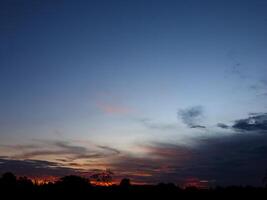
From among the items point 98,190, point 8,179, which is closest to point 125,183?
point 98,190

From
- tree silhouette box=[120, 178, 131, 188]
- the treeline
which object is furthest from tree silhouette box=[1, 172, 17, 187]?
tree silhouette box=[120, 178, 131, 188]

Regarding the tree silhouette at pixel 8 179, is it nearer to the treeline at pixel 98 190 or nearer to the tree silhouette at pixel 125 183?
the treeline at pixel 98 190

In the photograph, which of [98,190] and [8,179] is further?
[8,179]

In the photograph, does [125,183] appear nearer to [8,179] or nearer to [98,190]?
[98,190]

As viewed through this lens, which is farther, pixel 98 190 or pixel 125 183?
pixel 125 183

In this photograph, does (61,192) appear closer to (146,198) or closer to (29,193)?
(29,193)

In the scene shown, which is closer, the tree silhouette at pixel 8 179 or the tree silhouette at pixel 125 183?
the tree silhouette at pixel 8 179

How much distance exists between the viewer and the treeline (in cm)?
6706

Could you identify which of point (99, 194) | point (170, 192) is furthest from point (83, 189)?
point (170, 192)

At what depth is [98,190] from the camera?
2827 inches

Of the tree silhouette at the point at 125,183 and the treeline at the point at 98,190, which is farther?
the tree silhouette at the point at 125,183

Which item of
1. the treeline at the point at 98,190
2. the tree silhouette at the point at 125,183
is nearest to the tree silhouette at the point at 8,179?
the treeline at the point at 98,190

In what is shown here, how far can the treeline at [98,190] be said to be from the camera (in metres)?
67.1

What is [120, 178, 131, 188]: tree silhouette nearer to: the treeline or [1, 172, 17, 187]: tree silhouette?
the treeline
